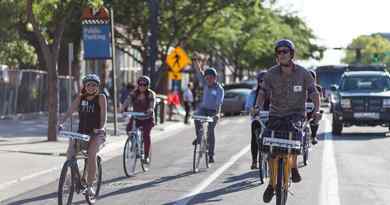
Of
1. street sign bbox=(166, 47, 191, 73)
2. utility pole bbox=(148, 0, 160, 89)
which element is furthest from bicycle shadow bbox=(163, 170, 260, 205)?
street sign bbox=(166, 47, 191, 73)

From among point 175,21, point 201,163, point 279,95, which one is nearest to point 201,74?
point 201,163

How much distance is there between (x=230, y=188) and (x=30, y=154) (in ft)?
22.5

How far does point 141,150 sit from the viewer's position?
1562cm

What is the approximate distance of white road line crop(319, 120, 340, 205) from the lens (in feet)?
40.0

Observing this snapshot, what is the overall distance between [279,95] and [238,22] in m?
36.1

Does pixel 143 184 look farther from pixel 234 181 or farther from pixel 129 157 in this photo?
pixel 234 181

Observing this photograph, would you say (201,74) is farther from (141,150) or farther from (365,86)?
(365,86)

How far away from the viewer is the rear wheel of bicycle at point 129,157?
597 inches

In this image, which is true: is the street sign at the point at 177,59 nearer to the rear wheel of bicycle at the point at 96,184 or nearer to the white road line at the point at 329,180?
the white road line at the point at 329,180

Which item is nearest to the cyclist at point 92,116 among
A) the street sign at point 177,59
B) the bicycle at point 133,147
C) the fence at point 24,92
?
the bicycle at point 133,147

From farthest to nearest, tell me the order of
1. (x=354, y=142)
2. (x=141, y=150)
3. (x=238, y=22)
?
(x=238, y=22), (x=354, y=142), (x=141, y=150)

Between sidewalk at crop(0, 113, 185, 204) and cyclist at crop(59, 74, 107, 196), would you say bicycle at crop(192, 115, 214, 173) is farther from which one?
cyclist at crop(59, 74, 107, 196)

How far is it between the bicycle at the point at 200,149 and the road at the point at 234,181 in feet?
0.63

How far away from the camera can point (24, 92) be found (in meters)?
34.8
